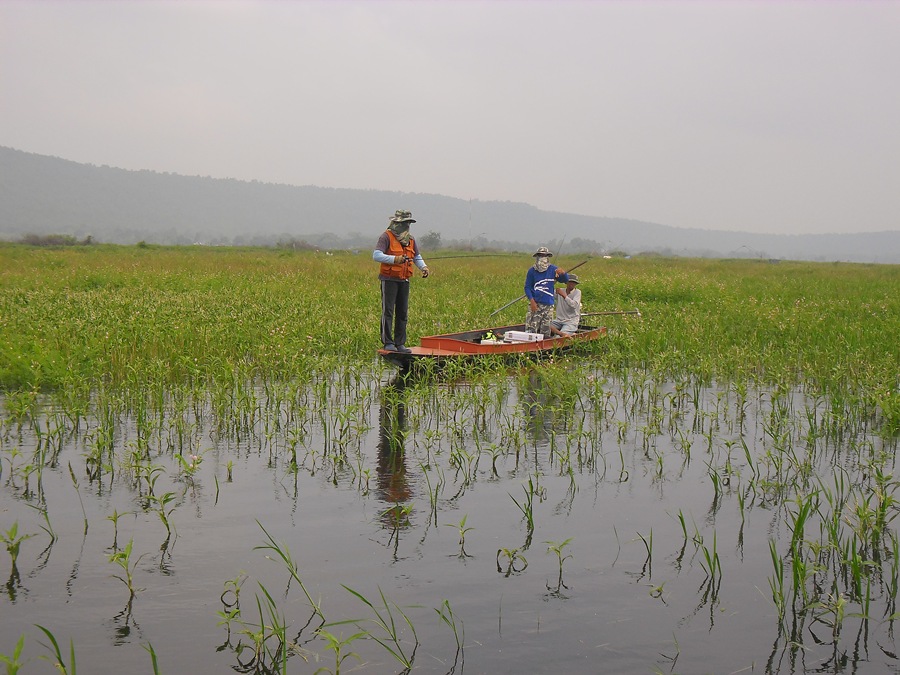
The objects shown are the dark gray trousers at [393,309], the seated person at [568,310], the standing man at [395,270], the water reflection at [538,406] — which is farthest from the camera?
the seated person at [568,310]

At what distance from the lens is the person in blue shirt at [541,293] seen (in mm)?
14375

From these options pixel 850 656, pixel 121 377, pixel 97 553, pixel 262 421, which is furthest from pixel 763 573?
pixel 121 377

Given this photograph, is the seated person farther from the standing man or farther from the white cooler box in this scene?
the standing man

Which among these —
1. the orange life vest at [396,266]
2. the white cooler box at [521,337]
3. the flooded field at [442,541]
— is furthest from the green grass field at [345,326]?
the orange life vest at [396,266]

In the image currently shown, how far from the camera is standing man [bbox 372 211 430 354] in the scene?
1227 centimetres

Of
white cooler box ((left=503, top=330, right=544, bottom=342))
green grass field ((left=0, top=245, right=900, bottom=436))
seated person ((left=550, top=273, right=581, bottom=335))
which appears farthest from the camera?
seated person ((left=550, top=273, right=581, bottom=335))

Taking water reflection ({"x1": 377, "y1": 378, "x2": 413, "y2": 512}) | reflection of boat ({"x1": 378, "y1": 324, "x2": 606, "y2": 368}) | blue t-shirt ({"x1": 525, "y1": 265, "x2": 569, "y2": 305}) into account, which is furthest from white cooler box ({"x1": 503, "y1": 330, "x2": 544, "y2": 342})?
water reflection ({"x1": 377, "y1": 378, "x2": 413, "y2": 512})

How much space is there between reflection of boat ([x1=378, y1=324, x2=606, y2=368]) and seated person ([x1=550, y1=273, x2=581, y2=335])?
0.76 feet

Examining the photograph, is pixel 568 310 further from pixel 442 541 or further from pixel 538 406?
pixel 442 541

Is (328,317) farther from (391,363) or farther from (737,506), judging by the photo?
(737,506)

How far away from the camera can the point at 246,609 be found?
5.09m

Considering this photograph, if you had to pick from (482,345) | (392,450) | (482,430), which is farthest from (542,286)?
(392,450)

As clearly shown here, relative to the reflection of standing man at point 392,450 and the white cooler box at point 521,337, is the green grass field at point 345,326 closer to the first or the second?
the white cooler box at point 521,337

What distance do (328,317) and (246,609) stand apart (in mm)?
11890
